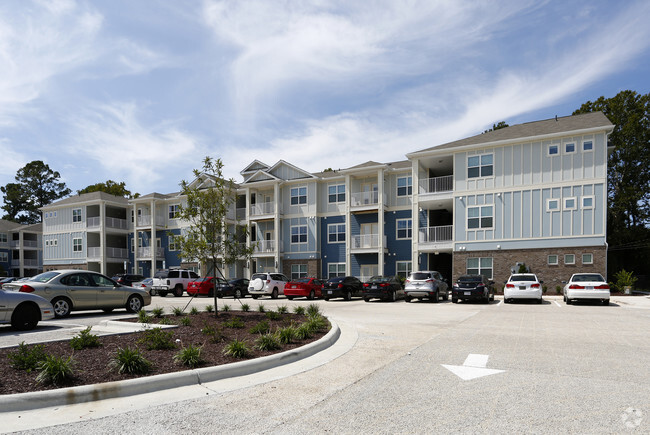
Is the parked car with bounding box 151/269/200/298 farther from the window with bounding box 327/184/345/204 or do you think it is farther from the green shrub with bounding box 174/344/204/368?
the green shrub with bounding box 174/344/204/368

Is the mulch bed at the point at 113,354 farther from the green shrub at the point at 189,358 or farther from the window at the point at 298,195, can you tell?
the window at the point at 298,195

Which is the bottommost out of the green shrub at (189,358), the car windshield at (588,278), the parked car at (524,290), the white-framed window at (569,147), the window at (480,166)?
the parked car at (524,290)

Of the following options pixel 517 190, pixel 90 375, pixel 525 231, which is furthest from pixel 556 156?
pixel 90 375

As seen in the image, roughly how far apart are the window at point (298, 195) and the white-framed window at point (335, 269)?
19.9 feet

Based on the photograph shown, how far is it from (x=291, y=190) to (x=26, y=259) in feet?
150

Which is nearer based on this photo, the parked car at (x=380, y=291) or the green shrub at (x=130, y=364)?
the green shrub at (x=130, y=364)

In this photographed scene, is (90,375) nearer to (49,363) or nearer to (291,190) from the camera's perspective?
(49,363)

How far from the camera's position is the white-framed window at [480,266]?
2939cm

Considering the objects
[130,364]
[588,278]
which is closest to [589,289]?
[588,278]

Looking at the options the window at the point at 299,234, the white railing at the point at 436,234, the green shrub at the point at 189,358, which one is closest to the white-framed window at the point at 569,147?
the white railing at the point at 436,234

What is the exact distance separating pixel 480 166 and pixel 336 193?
12359 mm

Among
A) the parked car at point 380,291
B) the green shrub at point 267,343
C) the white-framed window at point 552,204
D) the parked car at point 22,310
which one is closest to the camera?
the green shrub at point 267,343

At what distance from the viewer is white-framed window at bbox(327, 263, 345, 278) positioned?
121 feet

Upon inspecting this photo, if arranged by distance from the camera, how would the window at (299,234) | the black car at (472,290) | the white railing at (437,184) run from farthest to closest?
the window at (299,234) < the white railing at (437,184) < the black car at (472,290)
